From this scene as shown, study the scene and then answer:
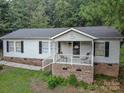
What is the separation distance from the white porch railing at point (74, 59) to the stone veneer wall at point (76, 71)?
1.59ft

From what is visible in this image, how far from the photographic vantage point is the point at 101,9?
1903 cm

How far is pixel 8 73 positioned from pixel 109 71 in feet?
35.0

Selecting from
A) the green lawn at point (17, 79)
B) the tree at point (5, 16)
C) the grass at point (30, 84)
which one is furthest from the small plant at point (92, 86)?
the tree at point (5, 16)

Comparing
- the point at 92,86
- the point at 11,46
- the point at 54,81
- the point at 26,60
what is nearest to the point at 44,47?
the point at 26,60

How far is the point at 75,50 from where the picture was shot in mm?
24891

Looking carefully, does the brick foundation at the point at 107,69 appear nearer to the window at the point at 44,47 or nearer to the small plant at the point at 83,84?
the small plant at the point at 83,84

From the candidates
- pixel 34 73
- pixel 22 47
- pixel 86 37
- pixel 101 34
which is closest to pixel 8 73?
pixel 34 73

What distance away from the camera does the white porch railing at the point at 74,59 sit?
2198cm

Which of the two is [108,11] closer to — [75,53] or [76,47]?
[76,47]

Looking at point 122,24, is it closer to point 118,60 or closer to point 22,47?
point 118,60

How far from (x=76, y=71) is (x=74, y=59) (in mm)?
1316

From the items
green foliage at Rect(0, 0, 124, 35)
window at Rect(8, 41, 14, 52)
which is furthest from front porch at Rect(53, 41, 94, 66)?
window at Rect(8, 41, 14, 52)

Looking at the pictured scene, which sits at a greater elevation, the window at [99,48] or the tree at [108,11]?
the tree at [108,11]

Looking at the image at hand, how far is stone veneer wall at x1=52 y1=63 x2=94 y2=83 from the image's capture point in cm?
2106
